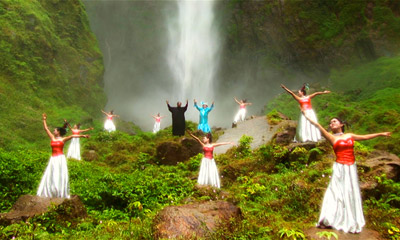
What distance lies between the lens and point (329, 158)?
8789 mm

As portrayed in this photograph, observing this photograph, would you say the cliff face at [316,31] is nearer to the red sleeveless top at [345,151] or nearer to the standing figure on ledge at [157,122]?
the standing figure on ledge at [157,122]

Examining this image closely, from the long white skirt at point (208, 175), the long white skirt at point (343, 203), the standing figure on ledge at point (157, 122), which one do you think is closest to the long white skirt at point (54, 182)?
the long white skirt at point (208, 175)

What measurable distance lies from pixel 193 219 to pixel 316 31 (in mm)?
30330

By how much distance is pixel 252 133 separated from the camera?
1655 cm

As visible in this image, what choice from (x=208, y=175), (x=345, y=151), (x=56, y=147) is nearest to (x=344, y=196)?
(x=345, y=151)

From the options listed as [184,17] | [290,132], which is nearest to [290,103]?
[290,132]

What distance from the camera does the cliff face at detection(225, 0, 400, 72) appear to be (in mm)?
27141

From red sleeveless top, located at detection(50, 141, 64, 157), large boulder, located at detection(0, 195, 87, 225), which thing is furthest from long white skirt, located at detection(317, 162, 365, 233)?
red sleeveless top, located at detection(50, 141, 64, 157)

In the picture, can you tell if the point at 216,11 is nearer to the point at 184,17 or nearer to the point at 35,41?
the point at 184,17

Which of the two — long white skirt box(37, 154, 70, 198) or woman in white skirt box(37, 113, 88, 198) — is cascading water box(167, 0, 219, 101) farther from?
long white skirt box(37, 154, 70, 198)

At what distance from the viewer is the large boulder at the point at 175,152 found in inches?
504

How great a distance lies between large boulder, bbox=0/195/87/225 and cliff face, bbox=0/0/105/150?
8.73 meters

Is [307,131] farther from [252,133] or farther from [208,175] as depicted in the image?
[252,133]

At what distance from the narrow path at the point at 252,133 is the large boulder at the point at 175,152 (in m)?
1.55
